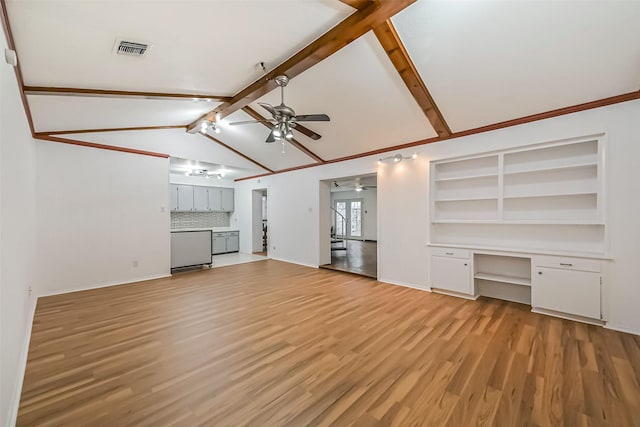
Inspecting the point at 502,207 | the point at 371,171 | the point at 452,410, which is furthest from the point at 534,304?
the point at 371,171

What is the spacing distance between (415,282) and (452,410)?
9.68 ft

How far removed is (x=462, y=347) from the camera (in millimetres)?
2541

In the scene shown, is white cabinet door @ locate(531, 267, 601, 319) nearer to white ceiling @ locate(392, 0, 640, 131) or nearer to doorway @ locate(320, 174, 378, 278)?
white ceiling @ locate(392, 0, 640, 131)

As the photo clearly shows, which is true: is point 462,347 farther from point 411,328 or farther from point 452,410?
point 452,410

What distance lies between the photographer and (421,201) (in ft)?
14.7

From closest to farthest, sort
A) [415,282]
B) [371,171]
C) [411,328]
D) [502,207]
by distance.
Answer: [411,328]
[502,207]
[415,282]
[371,171]

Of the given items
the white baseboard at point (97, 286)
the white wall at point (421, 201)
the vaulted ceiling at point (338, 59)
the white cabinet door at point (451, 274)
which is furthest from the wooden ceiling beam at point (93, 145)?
the white cabinet door at point (451, 274)

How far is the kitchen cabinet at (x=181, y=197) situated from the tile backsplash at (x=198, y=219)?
518 mm

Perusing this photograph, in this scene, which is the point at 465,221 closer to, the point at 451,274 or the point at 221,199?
the point at 451,274

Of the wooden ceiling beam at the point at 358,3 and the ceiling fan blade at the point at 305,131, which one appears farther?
the ceiling fan blade at the point at 305,131

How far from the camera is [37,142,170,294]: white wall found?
14.0 feet

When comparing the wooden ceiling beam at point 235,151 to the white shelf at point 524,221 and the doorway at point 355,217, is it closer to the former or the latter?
the doorway at point 355,217

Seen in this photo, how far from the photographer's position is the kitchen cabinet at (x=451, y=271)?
3.96 m

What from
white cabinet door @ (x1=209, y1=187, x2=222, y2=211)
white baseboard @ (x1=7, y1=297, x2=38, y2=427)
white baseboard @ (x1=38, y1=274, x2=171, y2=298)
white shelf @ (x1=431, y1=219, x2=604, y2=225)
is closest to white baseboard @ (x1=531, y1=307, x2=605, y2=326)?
white shelf @ (x1=431, y1=219, x2=604, y2=225)
